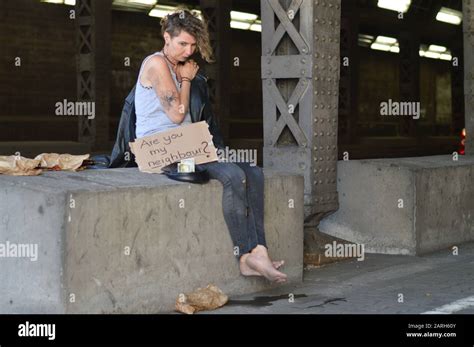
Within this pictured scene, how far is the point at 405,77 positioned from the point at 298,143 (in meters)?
31.5

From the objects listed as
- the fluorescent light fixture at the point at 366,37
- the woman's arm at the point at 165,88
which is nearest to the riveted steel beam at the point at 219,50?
the fluorescent light fixture at the point at 366,37

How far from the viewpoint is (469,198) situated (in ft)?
38.8

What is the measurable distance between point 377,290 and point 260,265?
1.31 meters

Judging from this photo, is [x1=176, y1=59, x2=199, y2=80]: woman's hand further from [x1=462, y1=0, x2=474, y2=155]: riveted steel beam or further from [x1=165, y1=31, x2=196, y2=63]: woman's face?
[x1=462, y1=0, x2=474, y2=155]: riveted steel beam

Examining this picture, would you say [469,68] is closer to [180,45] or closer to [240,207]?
[180,45]

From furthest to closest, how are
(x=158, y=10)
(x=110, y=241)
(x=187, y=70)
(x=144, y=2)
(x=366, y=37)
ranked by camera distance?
(x=366, y=37) < (x=158, y=10) < (x=144, y=2) < (x=187, y=70) < (x=110, y=241)

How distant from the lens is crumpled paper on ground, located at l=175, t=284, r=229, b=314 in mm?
7348

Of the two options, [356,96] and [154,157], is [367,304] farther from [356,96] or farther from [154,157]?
[356,96]

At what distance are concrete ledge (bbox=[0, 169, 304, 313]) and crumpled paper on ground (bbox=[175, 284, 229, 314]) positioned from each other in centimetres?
7

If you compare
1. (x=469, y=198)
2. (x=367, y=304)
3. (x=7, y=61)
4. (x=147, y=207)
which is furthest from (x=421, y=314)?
(x=7, y=61)

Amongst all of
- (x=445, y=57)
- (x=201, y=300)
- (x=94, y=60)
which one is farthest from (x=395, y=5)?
(x=201, y=300)

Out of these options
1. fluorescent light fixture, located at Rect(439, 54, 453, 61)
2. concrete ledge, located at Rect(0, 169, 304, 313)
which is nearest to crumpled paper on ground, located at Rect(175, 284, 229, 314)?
concrete ledge, located at Rect(0, 169, 304, 313)

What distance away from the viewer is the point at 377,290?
8406 millimetres

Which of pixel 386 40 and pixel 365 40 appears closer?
pixel 365 40
